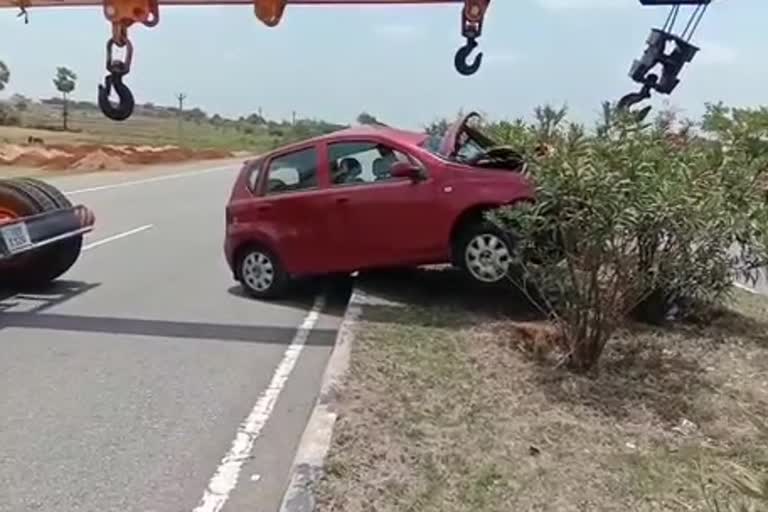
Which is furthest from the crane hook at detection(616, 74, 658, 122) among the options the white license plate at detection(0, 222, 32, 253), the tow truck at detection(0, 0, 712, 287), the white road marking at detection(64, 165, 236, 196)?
the white road marking at detection(64, 165, 236, 196)

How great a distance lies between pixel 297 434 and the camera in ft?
16.3

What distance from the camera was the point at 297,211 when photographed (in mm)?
8523

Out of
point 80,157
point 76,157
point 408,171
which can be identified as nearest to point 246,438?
point 408,171

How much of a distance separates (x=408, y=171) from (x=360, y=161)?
687 millimetres

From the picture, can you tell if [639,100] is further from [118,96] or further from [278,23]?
[118,96]

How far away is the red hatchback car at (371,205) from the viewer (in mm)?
7773

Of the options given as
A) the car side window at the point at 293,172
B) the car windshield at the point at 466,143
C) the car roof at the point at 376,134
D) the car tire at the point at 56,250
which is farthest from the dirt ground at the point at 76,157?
the car windshield at the point at 466,143

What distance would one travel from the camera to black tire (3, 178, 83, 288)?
8.86 metres

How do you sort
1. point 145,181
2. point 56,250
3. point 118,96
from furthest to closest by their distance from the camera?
point 145,181 < point 56,250 < point 118,96

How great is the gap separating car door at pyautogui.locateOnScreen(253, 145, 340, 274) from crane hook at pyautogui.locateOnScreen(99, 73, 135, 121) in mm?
1752

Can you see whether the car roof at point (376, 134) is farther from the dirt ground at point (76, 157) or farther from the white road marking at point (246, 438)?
the dirt ground at point (76, 157)

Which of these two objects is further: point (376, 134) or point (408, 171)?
point (376, 134)

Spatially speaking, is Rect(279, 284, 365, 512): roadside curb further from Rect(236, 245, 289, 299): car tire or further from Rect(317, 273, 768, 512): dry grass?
Rect(236, 245, 289, 299): car tire

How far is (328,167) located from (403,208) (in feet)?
3.26
